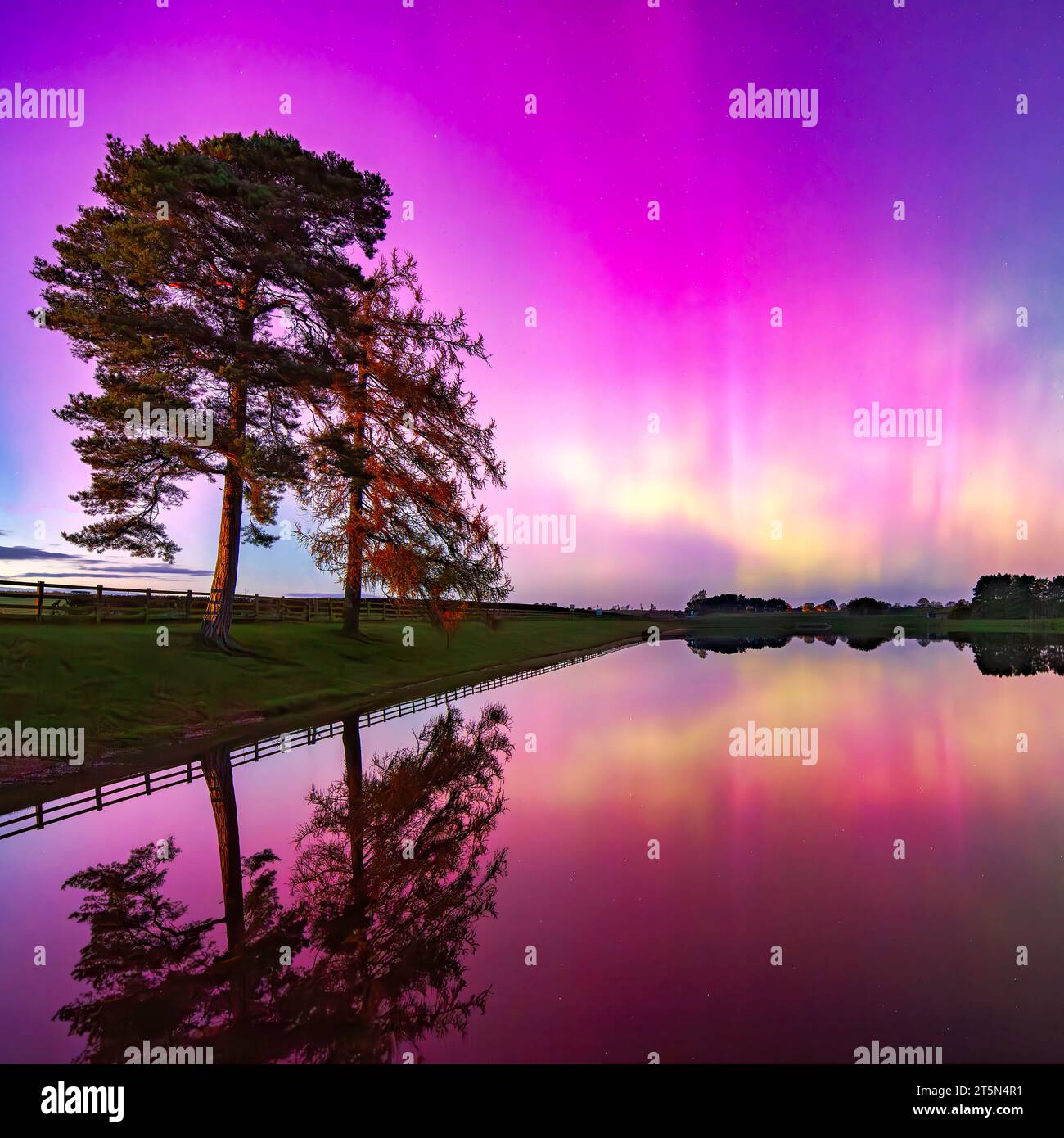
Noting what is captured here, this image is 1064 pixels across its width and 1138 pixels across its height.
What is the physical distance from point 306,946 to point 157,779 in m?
8.81

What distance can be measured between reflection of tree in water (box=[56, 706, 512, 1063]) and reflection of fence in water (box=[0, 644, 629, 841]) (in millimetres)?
2837

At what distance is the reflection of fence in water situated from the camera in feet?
37.1

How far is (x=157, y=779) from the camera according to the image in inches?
528

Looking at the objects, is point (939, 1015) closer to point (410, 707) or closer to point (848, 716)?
point (848, 716)

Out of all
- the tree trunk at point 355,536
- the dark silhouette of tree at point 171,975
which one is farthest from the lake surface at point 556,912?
the tree trunk at point 355,536

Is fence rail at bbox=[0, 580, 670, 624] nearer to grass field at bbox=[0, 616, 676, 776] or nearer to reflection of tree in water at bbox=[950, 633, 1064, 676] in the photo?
grass field at bbox=[0, 616, 676, 776]

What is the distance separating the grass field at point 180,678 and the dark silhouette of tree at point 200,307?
3004mm

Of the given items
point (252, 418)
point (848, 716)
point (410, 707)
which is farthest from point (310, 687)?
point (848, 716)

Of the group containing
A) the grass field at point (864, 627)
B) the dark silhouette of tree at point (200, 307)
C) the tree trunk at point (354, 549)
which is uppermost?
the dark silhouette of tree at point (200, 307)

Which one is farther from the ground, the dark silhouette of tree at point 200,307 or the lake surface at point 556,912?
the dark silhouette of tree at point 200,307

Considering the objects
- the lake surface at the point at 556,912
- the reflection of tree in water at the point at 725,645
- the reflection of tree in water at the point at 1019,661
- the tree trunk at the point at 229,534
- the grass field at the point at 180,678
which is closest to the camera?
the lake surface at the point at 556,912

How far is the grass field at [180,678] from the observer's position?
57.3 feet

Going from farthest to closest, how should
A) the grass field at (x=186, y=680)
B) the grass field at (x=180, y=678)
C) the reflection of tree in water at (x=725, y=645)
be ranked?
the reflection of tree in water at (x=725, y=645) < the grass field at (x=180, y=678) < the grass field at (x=186, y=680)

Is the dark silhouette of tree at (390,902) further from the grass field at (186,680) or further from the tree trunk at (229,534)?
the tree trunk at (229,534)
